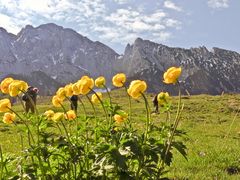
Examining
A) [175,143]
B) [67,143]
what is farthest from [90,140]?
[175,143]

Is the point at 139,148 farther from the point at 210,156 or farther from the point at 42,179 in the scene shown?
the point at 210,156

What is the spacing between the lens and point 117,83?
5.35 meters

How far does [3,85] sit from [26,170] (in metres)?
1.06

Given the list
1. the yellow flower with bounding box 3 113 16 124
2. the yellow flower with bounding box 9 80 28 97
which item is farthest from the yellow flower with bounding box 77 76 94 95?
the yellow flower with bounding box 3 113 16 124

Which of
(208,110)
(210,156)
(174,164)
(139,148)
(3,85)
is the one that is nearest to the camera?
(139,148)

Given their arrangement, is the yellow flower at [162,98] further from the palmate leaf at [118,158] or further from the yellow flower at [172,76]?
the palmate leaf at [118,158]

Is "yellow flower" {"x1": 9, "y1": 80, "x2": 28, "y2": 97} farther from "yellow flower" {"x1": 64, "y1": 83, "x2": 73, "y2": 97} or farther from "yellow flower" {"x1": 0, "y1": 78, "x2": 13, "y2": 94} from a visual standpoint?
"yellow flower" {"x1": 64, "y1": 83, "x2": 73, "y2": 97}

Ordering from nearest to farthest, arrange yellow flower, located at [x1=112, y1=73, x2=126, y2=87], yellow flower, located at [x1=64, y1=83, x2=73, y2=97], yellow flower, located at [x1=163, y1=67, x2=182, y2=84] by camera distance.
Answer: yellow flower, located at [x1=163, y1=67, x2=182, y2=84] < yellow flower, located at [x1=112, y1=73, x2=126, y2=87] < yellow flower, located at [x1=64, y1=83, x2=73, y2=97]

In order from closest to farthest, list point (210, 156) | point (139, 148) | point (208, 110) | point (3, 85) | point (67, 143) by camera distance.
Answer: point (139, 148)
point (67, 143)
point (3, 85)
point (210, 156)
point (208, 110)

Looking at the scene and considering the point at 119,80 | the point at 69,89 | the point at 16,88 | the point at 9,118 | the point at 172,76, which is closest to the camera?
the point at 172,76

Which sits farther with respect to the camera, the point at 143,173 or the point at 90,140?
the point at 90,140

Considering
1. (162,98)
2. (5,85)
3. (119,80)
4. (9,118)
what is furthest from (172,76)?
(9,118)

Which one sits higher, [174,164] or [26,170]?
[26,170]

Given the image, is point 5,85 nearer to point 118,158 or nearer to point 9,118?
point 9,118
